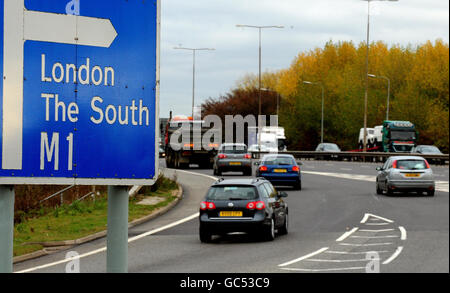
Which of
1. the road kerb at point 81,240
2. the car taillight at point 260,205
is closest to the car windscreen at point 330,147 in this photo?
the road kerb at point 81,240

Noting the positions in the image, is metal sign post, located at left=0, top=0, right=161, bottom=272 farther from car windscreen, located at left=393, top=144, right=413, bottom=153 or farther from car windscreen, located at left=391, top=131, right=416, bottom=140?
car windscreen, located at left=391, top=131, right=416, bottom=140

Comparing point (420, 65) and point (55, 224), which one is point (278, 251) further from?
point (420, 65)

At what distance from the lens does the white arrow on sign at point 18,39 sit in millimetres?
3293

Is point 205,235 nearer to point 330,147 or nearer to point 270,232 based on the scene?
point 270,232

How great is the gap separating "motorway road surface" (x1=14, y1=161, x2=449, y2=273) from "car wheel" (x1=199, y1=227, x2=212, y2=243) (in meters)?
0.15

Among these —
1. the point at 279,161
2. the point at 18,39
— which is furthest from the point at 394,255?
the point at 279,161

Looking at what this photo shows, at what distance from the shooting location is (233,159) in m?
47.0

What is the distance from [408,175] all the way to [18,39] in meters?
32.7

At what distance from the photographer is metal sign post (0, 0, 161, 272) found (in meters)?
3.30

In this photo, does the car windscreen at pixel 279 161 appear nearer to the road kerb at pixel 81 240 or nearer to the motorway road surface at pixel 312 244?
the motorway road surface at pixel 312 244

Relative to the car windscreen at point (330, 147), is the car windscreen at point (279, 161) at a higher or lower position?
higher

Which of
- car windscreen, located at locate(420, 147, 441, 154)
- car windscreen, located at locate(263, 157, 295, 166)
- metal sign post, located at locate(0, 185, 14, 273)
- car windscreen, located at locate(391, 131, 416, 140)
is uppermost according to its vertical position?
metal sign post, located at locate(0, 185, 14, 273)

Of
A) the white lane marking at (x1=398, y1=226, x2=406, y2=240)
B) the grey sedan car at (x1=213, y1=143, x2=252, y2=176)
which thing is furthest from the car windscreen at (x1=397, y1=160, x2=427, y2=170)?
the grey sedan car at (x1=213, y1=143, x2=252, y2=176)
